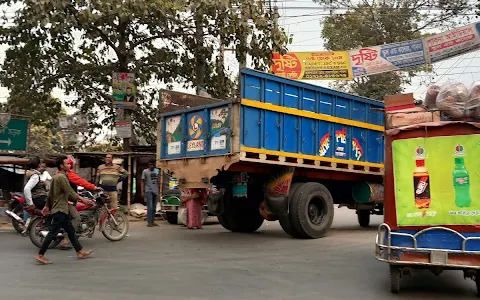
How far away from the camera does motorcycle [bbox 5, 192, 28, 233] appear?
1075cm

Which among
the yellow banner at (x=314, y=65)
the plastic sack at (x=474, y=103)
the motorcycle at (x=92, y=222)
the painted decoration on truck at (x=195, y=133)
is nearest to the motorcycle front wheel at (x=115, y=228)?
the motorcycle at (x=92, y=222)

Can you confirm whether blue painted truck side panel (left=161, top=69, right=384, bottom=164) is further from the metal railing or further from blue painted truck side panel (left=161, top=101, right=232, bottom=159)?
the metal railing

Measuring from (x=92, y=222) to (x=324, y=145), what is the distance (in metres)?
5.09

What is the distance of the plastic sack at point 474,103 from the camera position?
564 cm

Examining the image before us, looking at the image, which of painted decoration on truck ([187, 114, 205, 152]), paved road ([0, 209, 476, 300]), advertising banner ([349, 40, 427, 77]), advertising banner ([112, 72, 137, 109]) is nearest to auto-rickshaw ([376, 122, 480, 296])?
paved road ([0, 209, 476, 300])

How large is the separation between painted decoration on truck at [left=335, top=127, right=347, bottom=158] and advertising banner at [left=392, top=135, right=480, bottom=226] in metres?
5.56

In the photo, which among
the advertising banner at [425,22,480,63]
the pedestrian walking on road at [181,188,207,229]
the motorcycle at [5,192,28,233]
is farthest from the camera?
the advertising banner at [425,22,480,63]

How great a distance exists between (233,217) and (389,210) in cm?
659

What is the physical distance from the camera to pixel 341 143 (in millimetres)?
11539

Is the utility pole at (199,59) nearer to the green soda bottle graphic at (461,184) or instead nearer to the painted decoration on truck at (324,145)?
the painted decoration on truck at (324,145)

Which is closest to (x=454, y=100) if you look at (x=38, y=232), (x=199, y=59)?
(x=38, y=232)

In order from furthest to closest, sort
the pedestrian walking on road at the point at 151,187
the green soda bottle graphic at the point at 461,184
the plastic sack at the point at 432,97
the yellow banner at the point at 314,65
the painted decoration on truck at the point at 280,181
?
the yellow banner at the point at 314,65, the pedestrian walking on road at the point at 151,187, the painted decoration on truck at the point at 280,181, the plastic sack at the point at 432,97, the green soda bottle graphic at the point at 461,184

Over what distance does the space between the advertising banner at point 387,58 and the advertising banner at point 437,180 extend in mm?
13863

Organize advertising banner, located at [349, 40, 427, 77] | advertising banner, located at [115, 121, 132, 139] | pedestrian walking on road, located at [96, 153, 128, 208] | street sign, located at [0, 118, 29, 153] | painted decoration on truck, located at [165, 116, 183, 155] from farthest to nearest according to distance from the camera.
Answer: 1. advertising banner, located at [349, 40, 427, 77]
2. advertising banner, located at [115, 121, 132, 139]
3. street sign, located at [0, 118, 29, 153]
4. pedestrian walking on road, located at [96, 153, 128, 208]
5. painted decoration on truck, located at [165, 116, 183, 155]
